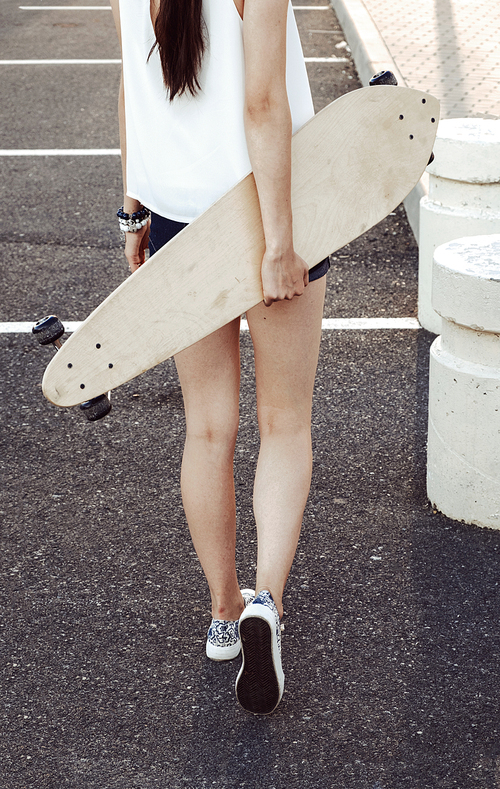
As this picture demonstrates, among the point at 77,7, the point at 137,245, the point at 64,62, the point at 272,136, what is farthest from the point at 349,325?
the point at 77,7

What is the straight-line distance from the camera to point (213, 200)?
213 centimetres

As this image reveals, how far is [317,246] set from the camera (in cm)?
226

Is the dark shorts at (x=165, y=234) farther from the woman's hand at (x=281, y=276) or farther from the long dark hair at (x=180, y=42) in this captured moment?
the long dark hair at (x=180, y=42)

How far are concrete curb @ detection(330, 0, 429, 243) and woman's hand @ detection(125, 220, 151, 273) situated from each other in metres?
5.74

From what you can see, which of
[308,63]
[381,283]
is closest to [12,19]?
[308,63]

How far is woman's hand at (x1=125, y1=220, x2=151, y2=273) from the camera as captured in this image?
2568mm

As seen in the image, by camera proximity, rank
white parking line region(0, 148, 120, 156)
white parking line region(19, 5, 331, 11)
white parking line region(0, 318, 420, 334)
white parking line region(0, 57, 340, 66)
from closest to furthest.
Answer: white parking line region(0, 318, 420, 334) → white parking line region(0, 148, 120, 156) → white parking line region(0, 57, 340, 66) → white parking line region(19, 5, 331, 11)

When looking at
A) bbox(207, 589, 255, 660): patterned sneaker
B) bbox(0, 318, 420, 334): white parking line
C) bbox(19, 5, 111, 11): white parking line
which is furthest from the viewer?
bbox(19, 5, 111, 11): white parking line

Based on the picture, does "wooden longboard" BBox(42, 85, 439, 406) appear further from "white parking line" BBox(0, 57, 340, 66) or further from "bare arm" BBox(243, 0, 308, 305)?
"white parking line" BBox(0, 57, 340, 66)

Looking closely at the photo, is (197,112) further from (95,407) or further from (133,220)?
(95,407)

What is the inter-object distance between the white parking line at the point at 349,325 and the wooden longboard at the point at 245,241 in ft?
7.55

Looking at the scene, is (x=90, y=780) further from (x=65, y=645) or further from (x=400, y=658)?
(x=400, y=658)

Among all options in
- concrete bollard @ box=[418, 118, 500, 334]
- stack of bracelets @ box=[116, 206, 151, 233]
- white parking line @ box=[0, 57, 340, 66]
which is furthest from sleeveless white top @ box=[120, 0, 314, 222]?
white parking line @ box=[0, 57, 340, 66]

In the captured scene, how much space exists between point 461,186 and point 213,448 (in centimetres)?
238
